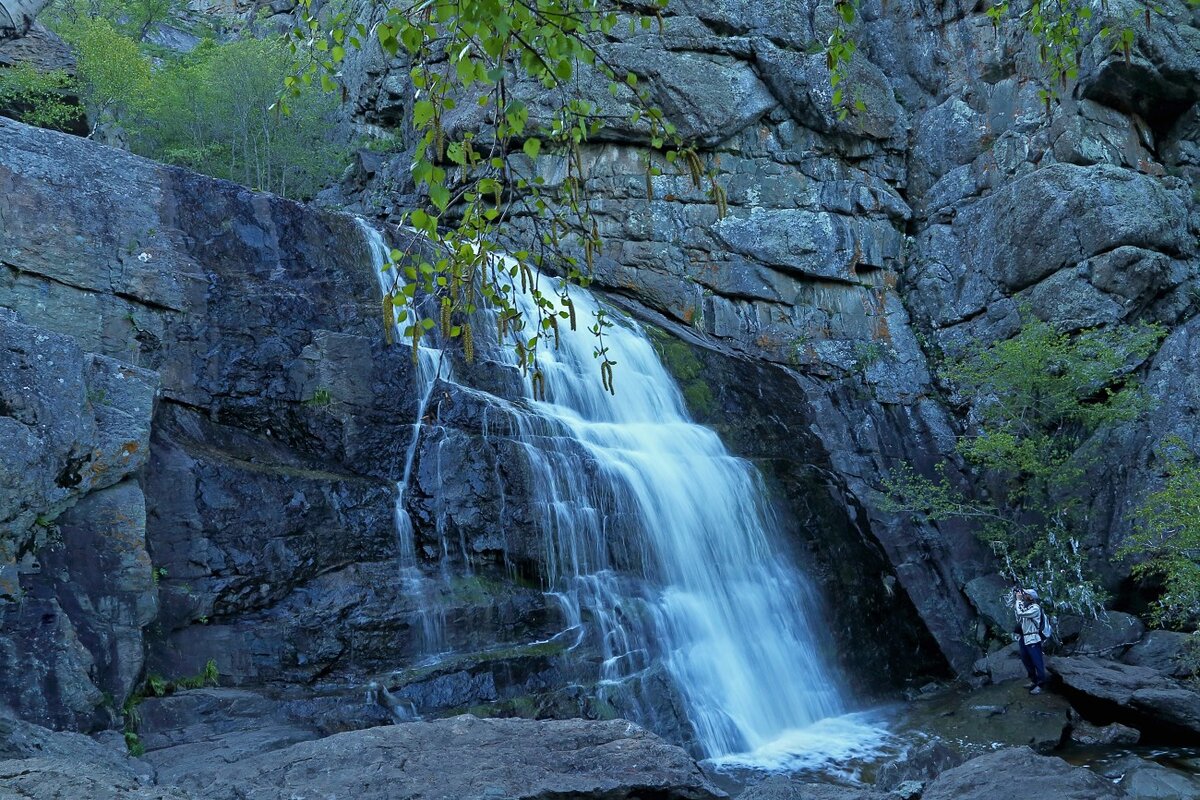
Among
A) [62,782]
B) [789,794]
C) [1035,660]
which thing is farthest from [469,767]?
[1035,660]

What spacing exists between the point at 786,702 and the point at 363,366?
756 centimetres

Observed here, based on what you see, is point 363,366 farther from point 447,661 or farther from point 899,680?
point 899,680

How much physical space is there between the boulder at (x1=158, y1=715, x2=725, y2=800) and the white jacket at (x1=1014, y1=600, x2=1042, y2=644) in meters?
7.70

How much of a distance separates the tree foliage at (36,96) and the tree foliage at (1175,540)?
22530 mm

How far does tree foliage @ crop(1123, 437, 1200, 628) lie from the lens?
41.0 feet

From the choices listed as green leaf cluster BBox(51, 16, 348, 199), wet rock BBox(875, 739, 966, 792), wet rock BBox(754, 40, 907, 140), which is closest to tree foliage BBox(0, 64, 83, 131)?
green leaf cluster BBox(51, 16, 348, 199)

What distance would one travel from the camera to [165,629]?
9969 mm

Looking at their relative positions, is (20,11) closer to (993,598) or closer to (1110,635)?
(1110,635)

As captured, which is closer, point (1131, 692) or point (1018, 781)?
point (1018, 781)

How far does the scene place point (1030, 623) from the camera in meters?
13.1

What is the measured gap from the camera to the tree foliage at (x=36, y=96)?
2070 centimetres

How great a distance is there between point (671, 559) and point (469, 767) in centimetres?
693

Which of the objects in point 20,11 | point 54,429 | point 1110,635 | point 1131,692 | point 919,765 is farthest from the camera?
point 1110,635

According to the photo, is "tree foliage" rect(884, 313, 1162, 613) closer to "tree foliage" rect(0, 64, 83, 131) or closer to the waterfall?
the waterfall
